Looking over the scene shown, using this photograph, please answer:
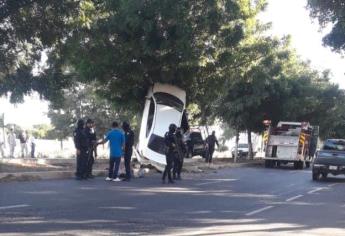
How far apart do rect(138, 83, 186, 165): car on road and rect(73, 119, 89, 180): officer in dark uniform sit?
487cm

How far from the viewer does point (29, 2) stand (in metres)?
13.9

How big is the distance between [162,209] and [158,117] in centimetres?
1164

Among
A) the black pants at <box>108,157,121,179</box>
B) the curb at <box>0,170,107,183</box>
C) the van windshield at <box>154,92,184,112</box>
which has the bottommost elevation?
the curb at <box>0,170,107,183</box>

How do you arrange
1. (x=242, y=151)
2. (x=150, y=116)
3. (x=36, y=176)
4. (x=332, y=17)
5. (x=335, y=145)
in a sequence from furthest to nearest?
(x=242, y=151) < (x=335, y=145) < (x=150, y=116) < (x=332, y=17) < (x=36, y=176)

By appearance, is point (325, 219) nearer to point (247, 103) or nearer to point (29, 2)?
point (29, 2)

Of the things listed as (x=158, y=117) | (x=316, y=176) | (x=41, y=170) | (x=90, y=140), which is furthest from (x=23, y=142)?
(x=316, y=176)

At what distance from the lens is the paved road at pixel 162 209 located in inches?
388

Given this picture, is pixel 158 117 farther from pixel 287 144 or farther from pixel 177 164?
pixel 287 144

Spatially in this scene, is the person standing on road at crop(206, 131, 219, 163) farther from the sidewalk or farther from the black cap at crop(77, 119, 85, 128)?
the black cap at crop(77, 119, 85, 128)

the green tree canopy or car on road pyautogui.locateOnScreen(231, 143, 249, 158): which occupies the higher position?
the green tree canopy

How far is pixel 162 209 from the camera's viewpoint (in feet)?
40.5

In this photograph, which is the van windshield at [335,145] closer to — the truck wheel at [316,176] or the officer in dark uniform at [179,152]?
the truck wheel at [316,176]

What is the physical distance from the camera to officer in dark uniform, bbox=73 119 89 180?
1791 cm

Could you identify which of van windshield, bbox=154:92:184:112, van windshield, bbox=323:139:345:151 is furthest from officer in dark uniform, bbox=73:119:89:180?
van windshield, bbox=323:139:345:151
